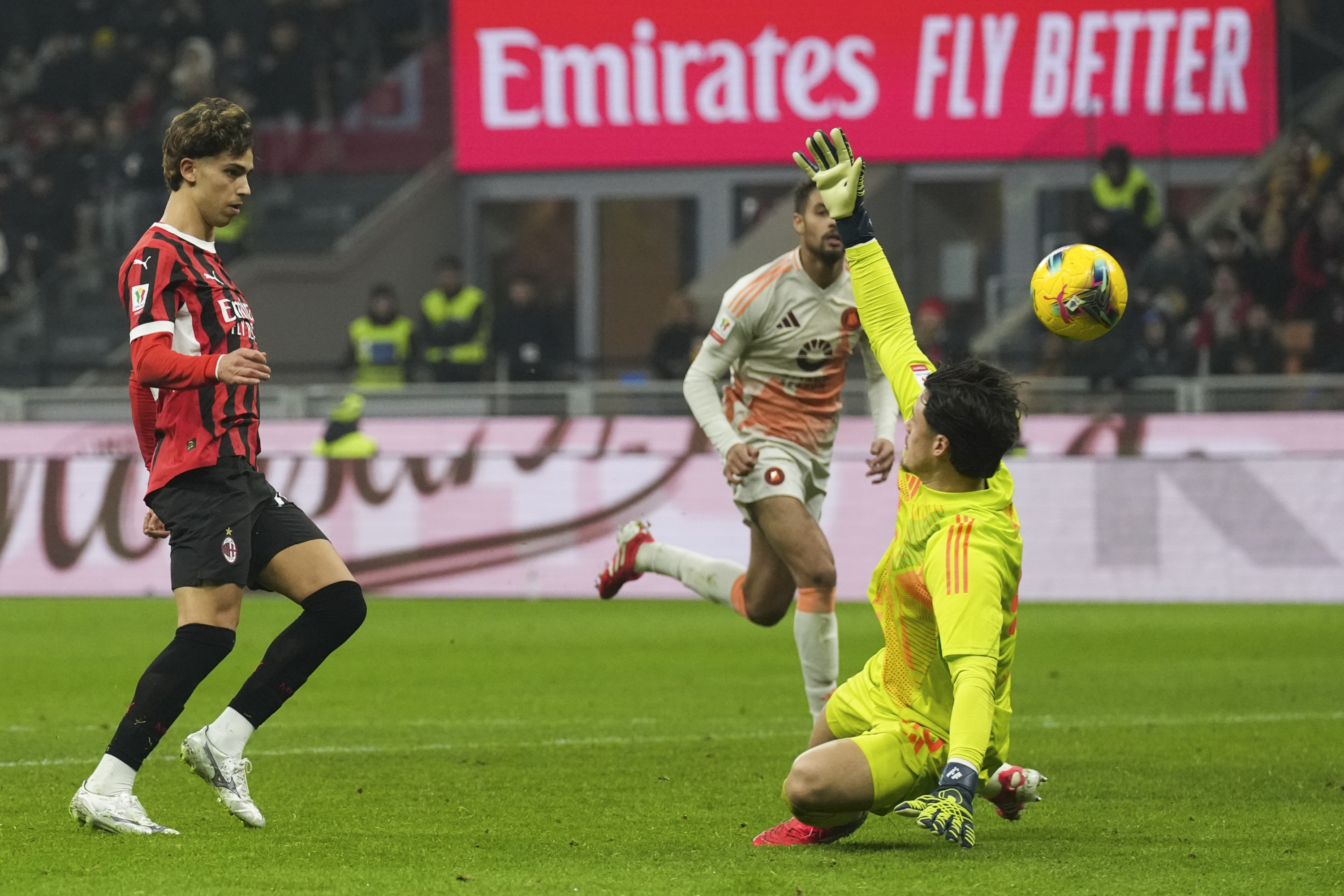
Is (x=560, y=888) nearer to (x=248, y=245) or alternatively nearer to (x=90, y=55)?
(x=248, y=245)

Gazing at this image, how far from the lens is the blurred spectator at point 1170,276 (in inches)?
682

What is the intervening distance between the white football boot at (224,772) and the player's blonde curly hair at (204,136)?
157 cm

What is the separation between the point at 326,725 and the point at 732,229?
49.8 ft

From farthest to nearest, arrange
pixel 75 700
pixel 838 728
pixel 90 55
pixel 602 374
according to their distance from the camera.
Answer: pixel 90 55
pixel 602 374
pixel 75 700
pixel 838 728

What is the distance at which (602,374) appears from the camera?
20.2 m

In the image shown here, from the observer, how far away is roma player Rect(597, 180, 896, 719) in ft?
25.4

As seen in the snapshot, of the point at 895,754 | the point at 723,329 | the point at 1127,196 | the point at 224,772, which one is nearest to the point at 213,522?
the point at 224,772

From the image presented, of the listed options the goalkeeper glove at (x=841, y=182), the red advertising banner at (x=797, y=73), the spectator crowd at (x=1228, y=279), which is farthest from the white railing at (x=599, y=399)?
the goalkeeper glove at (x=841, y=182)

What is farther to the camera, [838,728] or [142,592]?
[142,592]

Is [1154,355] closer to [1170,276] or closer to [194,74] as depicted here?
[1170,276]

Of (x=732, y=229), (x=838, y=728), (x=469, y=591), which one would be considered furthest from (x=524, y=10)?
(x=838, y=728)

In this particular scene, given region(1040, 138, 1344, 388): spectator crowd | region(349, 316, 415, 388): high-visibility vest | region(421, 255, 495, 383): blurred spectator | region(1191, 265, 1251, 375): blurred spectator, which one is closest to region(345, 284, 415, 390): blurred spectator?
region(349, 316, 415, 388): high-visibility vest

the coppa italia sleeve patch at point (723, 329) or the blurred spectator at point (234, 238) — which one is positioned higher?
the coppa italia sleeve patch at point (723, 329)

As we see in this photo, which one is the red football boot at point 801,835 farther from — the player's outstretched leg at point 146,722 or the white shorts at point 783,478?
the white shorts at point 783,478
